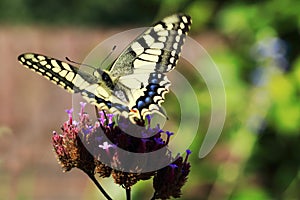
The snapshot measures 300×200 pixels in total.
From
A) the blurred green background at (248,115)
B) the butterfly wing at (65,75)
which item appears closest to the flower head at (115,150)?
the butterfly wing at (65,75)

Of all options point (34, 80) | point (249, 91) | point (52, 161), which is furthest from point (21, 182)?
point (34, 80)

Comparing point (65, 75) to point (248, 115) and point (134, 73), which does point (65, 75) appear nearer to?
point (134, 73)

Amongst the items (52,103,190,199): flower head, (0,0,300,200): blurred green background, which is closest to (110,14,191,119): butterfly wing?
(52,103,190,199): flower head

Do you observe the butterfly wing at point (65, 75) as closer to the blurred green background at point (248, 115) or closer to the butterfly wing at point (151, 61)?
the butterfly wing at point (151, 61)

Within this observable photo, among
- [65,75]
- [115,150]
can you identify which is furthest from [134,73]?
[115,150]

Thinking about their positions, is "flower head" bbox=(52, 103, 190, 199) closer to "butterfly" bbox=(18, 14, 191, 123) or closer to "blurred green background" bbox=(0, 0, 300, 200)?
"butterfly" bbox=(18, 14, 191, 123)

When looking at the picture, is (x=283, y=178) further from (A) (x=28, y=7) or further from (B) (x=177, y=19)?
(A) (x=28, y=7)
